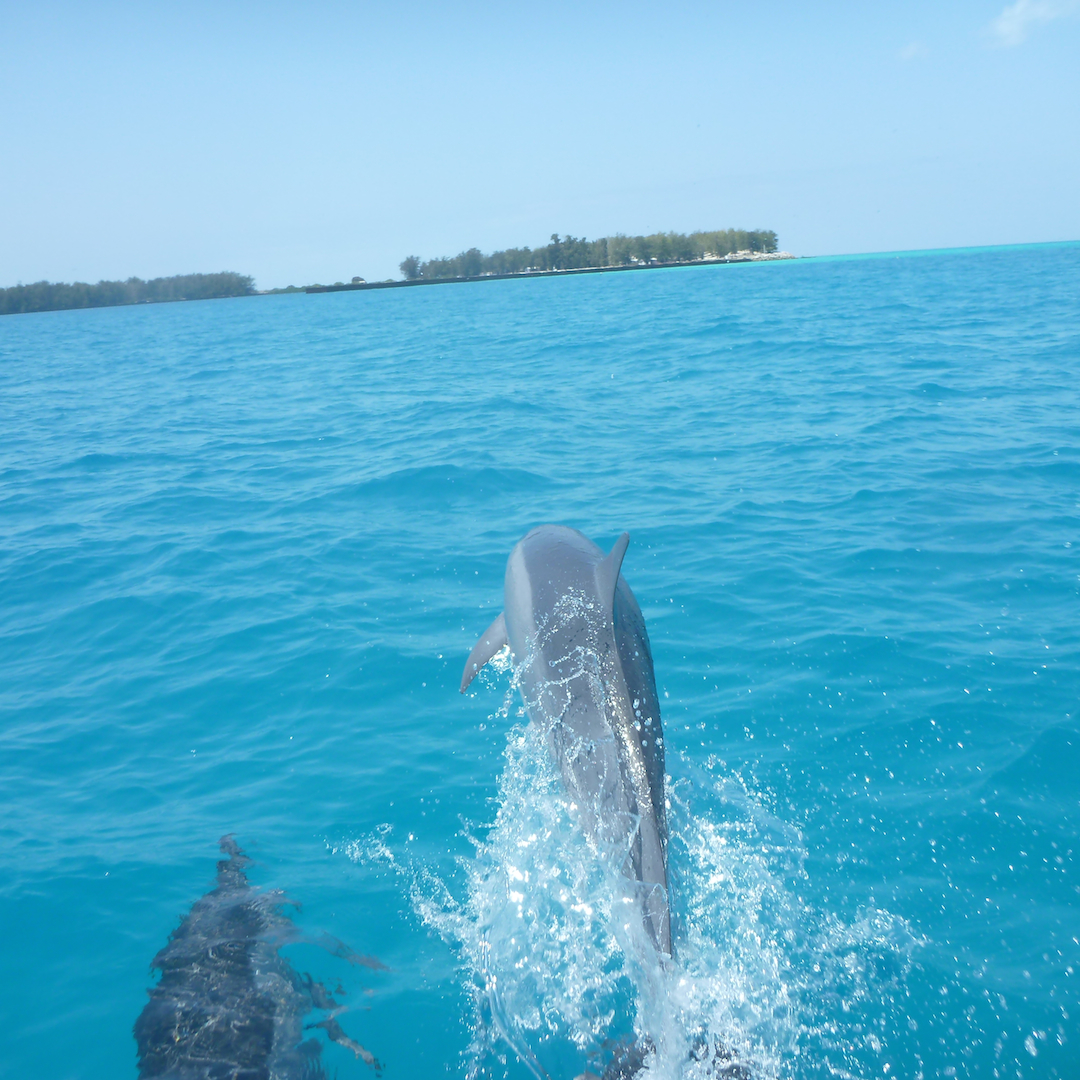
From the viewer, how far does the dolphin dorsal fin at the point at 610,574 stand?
18.1 ft

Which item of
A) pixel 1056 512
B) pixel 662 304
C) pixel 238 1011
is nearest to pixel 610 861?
pixel 238 1011

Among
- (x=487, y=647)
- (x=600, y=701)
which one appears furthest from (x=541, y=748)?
(x=487, y=647)

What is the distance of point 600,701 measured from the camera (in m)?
5.05

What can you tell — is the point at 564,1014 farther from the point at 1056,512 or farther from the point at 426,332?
the point at 426,332

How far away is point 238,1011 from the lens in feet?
16.3

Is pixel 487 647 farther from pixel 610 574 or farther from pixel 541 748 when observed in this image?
pixel 610 574

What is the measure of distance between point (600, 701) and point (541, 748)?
37.1 inches

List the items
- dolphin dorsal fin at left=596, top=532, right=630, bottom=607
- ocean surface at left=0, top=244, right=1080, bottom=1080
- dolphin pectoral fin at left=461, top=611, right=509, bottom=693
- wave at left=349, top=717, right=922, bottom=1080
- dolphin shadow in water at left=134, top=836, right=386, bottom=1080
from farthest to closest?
1. dolphin pectoral fin at left=461, top=611, right=509, bottom=693
2. dolphin dorsal fin at left=596, top=532, right=630, bottom=607
3. ocean surface at left=0, top=244, right=1080, bottom=1080
4. dolphin shadow in water at left=134, top=836, right=386, bottom=1080
5. wave at left=349, top=717, right=922, bottom=1080

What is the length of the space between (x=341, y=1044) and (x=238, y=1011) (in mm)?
669

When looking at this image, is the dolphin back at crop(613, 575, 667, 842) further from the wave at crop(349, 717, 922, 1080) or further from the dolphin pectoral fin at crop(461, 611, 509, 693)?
the dolphin pectoral fin at crop(461, 611, 509, 693)

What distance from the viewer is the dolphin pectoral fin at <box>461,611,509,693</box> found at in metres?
6.97

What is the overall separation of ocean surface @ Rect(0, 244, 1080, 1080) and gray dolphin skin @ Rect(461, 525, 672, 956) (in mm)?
443

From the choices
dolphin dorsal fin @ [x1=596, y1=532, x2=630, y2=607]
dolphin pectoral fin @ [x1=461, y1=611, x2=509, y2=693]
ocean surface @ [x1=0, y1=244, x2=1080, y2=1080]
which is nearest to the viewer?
ocean surface @ [x1=0, y1=244, x2=1080, y2=1080]

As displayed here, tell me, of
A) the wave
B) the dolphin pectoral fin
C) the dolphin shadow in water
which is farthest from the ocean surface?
the dolphin pectoral fin
